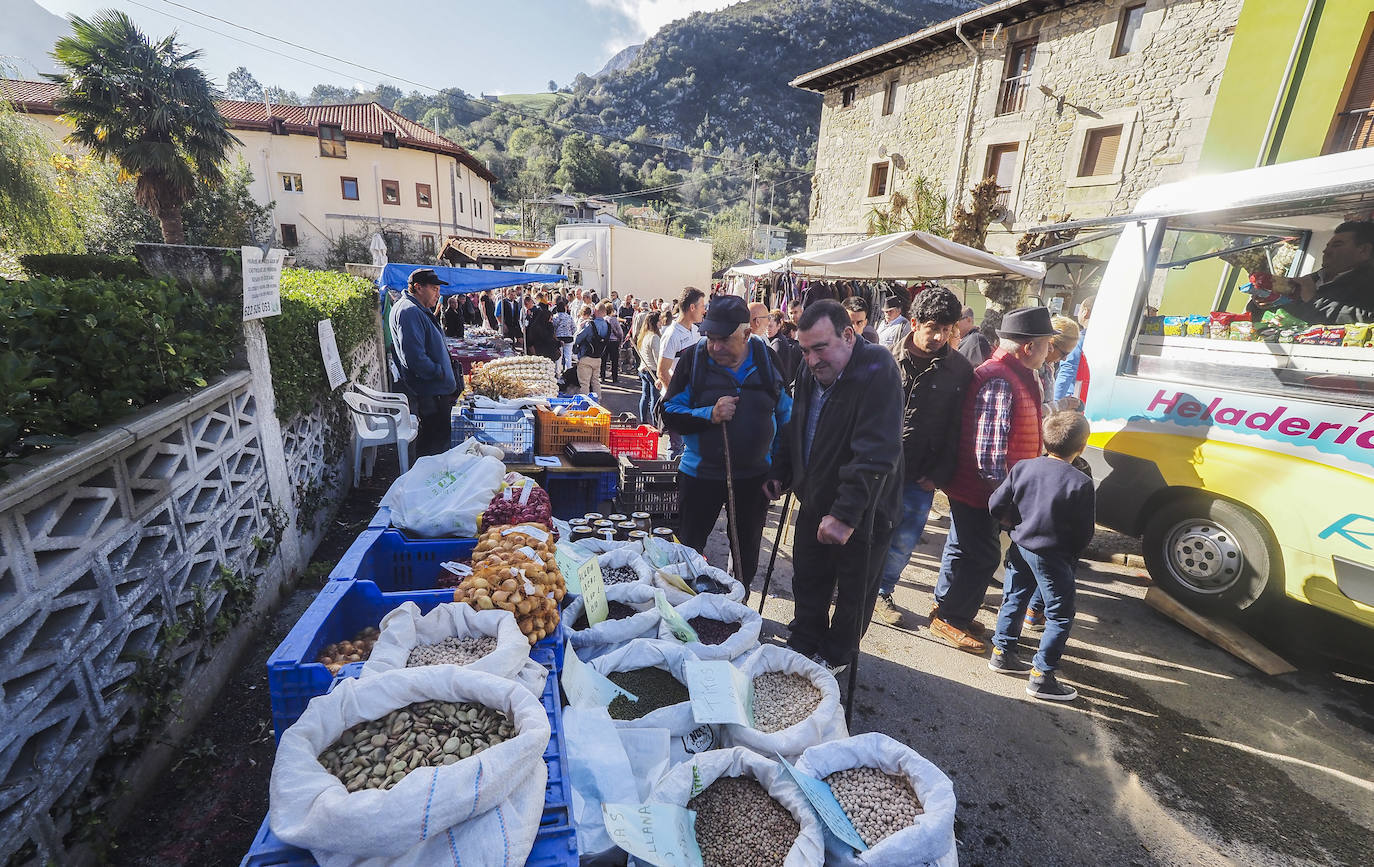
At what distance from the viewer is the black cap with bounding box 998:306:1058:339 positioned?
346 centimetres

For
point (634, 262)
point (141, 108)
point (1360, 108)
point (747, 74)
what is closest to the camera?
point (1360, 108)

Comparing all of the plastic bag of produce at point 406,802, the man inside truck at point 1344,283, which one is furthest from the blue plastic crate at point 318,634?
the man inside truck at point 1344,283

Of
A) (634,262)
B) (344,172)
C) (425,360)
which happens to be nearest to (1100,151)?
(425,360)

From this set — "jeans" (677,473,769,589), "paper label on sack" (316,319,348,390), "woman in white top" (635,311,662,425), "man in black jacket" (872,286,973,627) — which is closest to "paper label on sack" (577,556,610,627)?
"jeans" (677,473,769,589)

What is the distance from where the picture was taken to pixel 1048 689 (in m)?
3.27

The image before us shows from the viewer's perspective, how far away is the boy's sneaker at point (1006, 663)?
3.50 m

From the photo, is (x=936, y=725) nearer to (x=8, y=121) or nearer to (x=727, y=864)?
(x=727, y=864)

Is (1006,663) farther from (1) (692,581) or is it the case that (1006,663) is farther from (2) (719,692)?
(2) (719,692)

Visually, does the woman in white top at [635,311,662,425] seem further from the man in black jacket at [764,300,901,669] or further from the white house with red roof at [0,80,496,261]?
the white house with red roof at [0,80,496,261]

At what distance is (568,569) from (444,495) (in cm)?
90

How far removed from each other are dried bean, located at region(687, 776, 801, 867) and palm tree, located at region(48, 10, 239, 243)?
69.5 ft

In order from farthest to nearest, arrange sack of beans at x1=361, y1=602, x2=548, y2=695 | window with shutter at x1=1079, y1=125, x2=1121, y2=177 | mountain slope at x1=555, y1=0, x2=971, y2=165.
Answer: mountain slope at x1=555, y1=0, x2=971, y2=165
window with shutter at x1=1079, y1=125, x2=1121, y2=177
sack of beans at x1=361, y1=602, x2=548, y2=695

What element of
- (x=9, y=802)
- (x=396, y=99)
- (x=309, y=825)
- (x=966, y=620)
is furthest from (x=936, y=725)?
(x=396, y=99)

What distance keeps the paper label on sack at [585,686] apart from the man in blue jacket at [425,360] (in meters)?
3.39
